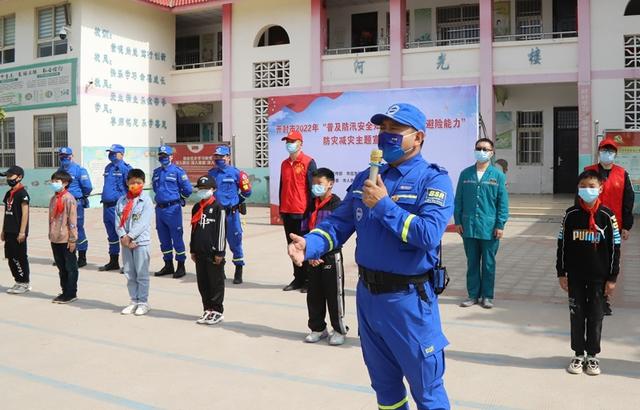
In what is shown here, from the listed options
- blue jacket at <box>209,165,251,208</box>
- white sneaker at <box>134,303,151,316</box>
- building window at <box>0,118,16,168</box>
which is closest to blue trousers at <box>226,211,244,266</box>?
blue jacket at <box>209,165,251,208</box>

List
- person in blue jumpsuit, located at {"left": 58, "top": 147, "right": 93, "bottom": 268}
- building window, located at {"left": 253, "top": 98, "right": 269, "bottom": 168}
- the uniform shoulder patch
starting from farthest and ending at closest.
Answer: building window, located at {"left": 253, "top": 98, "right": 269, "bottom": 168} → person in blue jumpsuit, located at {"left": 58, "top": 147, "right": 93, "bottom": 268} → the uniform shoulder patch

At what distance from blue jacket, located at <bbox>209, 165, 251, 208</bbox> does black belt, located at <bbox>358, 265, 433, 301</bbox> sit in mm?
5201

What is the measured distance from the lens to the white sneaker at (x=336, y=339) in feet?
16.3

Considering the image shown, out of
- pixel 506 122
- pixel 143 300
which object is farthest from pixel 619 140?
pixel 143 300

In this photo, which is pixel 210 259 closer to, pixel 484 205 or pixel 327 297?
pixel 327 297

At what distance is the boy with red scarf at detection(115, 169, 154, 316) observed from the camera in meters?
6.16

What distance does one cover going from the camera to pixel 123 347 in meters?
4.99

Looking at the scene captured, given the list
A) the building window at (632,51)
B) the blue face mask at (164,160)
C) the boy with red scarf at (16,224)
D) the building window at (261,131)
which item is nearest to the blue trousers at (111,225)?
the blue face mask at (164,160)

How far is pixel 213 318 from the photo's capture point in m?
5.70

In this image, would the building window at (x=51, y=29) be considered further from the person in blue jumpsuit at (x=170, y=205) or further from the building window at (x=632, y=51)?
the building window at (x=632, y=51)

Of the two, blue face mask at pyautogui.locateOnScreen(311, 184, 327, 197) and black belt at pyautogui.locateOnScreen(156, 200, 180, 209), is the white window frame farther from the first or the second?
blue face mask at pyautogui.locateOnScreen(311, 184, 327, 197)

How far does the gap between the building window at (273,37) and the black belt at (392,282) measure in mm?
18560

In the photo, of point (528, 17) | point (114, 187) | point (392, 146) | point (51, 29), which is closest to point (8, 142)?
point (51, 29)

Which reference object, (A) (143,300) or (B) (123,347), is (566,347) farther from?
(A) (143,300)
